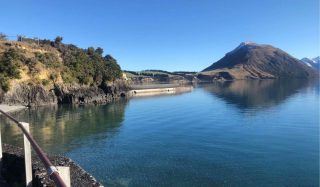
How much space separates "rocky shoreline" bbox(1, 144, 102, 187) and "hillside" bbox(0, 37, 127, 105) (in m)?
60.5

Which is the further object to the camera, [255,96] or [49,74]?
[255,96]

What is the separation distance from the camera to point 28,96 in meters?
79.5

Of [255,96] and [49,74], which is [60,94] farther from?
[255,96]

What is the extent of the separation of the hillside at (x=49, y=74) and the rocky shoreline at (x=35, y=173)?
60487mm

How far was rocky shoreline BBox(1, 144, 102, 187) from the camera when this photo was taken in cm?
1590

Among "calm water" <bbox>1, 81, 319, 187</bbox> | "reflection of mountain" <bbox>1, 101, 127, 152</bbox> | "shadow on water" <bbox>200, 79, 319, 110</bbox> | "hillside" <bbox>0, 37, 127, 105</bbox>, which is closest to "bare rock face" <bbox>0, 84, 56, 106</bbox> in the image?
"hillside" <bbox>0, 37, 127, 105</bbox>

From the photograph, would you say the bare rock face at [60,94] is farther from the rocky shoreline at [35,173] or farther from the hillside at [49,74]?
the rocky shoreline at [35,173]

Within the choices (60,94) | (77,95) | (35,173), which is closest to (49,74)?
(60,94)

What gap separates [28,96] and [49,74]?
10.2 m

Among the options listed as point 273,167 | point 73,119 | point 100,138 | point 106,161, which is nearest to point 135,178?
point 106,161

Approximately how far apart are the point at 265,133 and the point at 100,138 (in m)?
21.5

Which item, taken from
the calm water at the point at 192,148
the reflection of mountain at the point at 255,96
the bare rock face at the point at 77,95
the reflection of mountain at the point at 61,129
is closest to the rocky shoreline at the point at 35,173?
the calm water at the point at 192,148

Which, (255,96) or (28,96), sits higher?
(28,96)

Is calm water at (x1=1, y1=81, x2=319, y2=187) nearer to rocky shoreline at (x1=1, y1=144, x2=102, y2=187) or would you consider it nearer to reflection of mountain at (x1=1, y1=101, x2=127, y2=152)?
reflection of mountain at (x1=1, y1=101, x2=127, y2=152)
